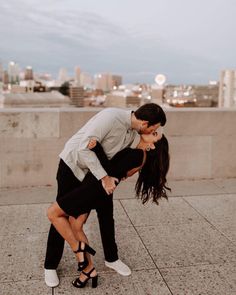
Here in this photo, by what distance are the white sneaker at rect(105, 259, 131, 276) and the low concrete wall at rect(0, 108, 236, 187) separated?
8.78 feet

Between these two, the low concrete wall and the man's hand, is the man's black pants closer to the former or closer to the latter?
the man's hand

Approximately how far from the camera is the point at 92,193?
308 cm

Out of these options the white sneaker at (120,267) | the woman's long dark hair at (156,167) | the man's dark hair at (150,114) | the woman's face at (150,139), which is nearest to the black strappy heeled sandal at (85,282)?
the white sneaker at (120,267)

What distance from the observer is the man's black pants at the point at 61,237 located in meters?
3.19

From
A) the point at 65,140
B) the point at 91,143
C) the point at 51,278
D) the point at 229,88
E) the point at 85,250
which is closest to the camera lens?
the point at 91,143

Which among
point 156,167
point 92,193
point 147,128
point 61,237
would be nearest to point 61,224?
point 61,237

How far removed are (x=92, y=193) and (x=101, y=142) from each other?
0.42 meters

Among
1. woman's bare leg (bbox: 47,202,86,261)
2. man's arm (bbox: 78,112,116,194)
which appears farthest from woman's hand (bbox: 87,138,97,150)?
woman's bare leg (bbox: 47,202,86,261)

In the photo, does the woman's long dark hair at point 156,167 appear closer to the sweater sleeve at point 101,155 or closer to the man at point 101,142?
the man at point 101,142

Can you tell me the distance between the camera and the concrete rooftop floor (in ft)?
10.7

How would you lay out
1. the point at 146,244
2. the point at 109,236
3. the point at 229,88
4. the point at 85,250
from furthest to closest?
the point at 229,88 < the point at 146,244 < the point at 109,236 < the point at 85,250

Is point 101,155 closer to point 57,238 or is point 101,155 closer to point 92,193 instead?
point 92,193

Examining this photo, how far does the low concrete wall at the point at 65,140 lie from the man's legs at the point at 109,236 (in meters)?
2.65

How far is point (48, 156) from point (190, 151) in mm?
2294
